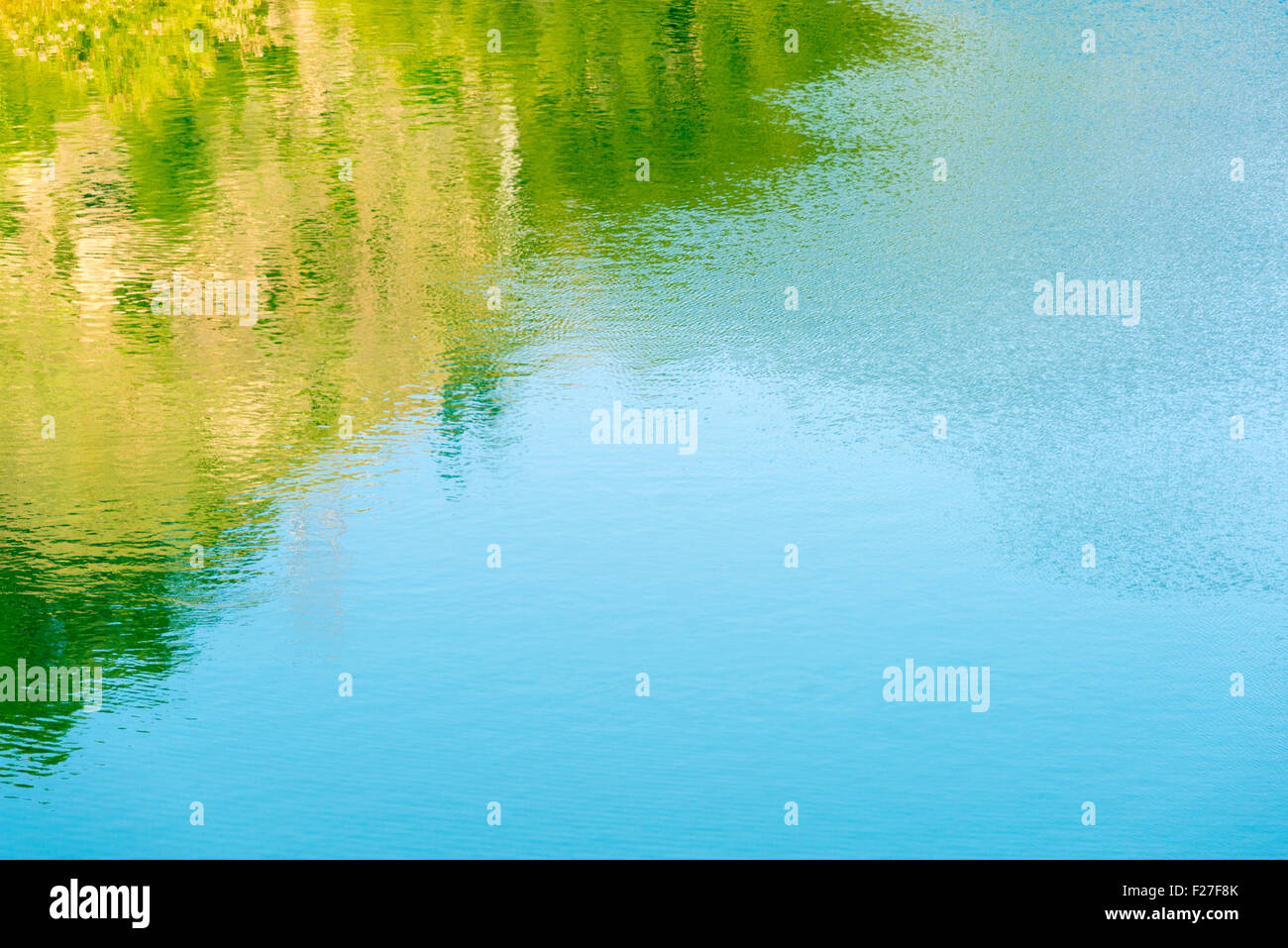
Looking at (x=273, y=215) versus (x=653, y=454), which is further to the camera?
(x=273, y=215)

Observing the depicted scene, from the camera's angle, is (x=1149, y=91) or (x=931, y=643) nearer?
(x=931, y=643)

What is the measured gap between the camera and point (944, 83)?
13117 millimetres

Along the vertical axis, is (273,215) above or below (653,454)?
above

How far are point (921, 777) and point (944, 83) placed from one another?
9083 mm

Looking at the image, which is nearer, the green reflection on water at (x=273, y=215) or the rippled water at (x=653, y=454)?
the rippled water at (x=653, y=454)

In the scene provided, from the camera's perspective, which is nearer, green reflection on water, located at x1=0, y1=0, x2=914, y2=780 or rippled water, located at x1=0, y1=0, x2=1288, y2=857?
rippled water, located at x1=0, y1=0, x2=1288, y2=857

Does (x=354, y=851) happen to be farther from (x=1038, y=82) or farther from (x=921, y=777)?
(x=1038, y=82)

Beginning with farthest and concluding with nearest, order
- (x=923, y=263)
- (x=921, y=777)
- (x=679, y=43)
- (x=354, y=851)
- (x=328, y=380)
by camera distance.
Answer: (x=679, y=43) < (x=923, y=263) < (x=328, y=380) < (x=921, y=777) < (x=354, y=851)

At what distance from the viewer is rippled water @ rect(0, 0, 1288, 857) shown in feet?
17.8

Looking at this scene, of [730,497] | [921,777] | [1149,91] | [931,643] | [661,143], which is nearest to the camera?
[921,777]

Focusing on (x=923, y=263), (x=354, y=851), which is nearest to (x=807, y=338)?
(x=923, y=263)

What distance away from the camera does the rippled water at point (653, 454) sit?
213 inches

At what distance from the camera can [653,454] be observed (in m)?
7.59

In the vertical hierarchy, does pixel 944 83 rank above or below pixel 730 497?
above
